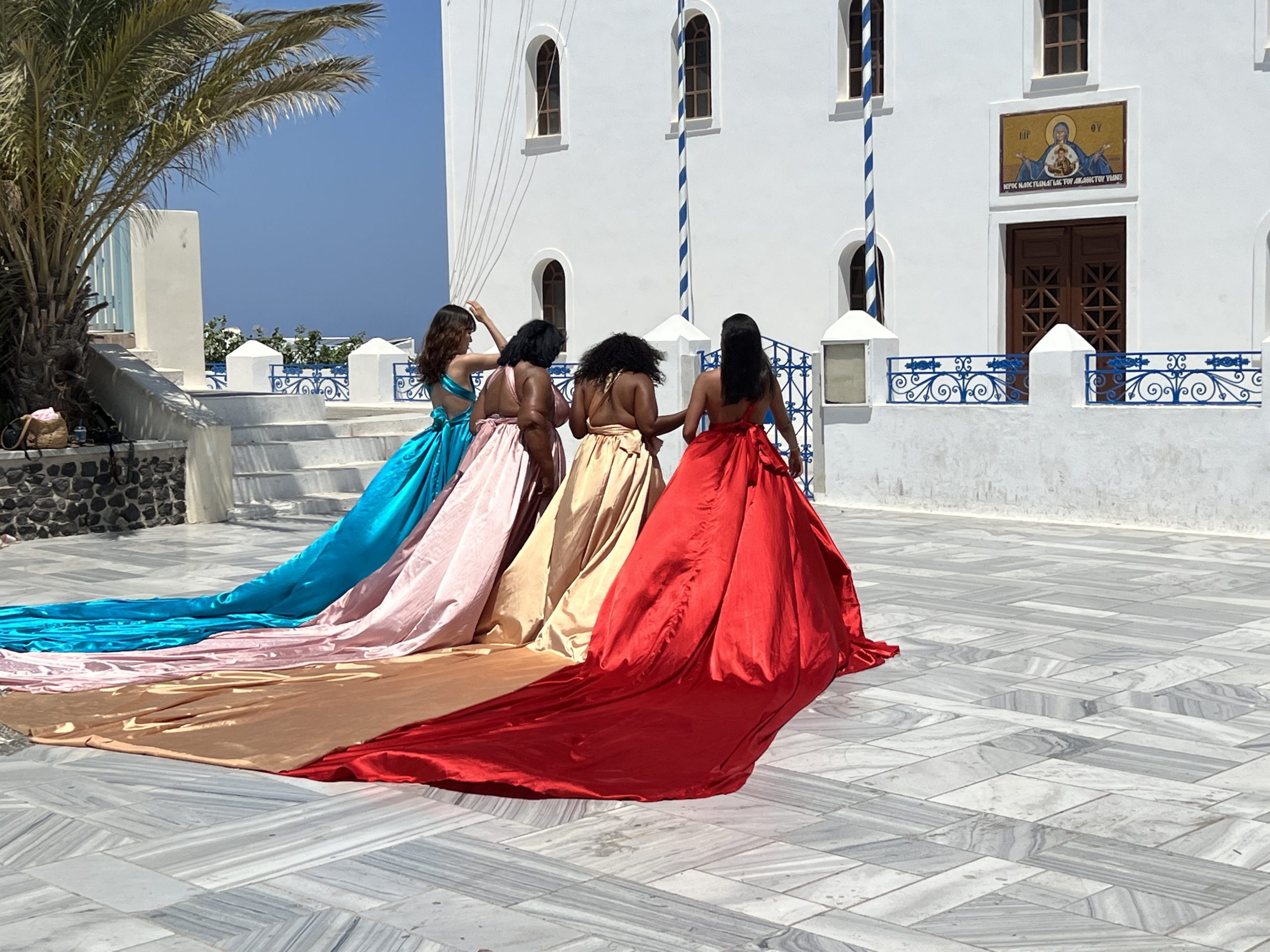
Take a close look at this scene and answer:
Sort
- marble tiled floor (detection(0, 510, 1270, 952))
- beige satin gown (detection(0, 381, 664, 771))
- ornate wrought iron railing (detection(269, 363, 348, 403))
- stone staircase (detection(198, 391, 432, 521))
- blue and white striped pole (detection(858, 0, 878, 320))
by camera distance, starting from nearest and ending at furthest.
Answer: marble tiled floor (detection(0, 510, 1270, 952)) < beige satin gown (detection(0, 381, 664, 771)) < stone staircase (detection(198, 391, 432, 521)) < blue and white striped pole (detection(858, 0, 878, 320)) < ornate wrought iron railing (detection(269, 363, 348, 403))

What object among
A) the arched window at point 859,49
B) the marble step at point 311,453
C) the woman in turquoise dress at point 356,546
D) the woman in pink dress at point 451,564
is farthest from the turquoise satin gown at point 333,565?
the arched window at point 859,49

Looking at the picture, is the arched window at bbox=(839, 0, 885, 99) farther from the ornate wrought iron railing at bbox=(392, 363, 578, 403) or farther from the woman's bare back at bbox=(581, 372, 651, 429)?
the woman's bare back at bbox=(581, 372, 651, 429)

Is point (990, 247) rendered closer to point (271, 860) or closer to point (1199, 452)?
point (1199, 452)

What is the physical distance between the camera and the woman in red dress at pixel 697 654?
16.1 ft

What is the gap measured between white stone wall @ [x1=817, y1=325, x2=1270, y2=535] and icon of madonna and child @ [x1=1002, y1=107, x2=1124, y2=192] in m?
4.40

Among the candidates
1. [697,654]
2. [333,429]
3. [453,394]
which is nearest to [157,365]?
[333,429]

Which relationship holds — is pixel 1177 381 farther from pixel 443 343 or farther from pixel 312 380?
pixel 312 380

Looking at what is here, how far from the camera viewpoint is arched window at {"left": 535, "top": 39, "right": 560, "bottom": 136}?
2075 cm

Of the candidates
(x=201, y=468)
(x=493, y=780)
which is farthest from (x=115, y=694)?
(x=201, y=468)

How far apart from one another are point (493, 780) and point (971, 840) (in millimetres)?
1459

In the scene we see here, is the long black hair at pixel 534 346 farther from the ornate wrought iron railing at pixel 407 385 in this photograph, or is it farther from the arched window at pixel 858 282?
the arched window at pixel 858 282

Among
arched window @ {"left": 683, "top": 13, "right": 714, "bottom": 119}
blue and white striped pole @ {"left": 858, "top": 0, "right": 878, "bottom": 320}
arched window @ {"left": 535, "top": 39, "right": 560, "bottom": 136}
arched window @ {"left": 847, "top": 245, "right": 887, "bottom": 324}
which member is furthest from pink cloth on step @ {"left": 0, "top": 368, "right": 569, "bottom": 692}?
arched window @ {"left": 535, "top": 39, "right": 560, "bottom": 136}

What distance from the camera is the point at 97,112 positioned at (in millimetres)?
11539

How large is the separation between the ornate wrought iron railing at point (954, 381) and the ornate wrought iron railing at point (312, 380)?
26.0 feet
